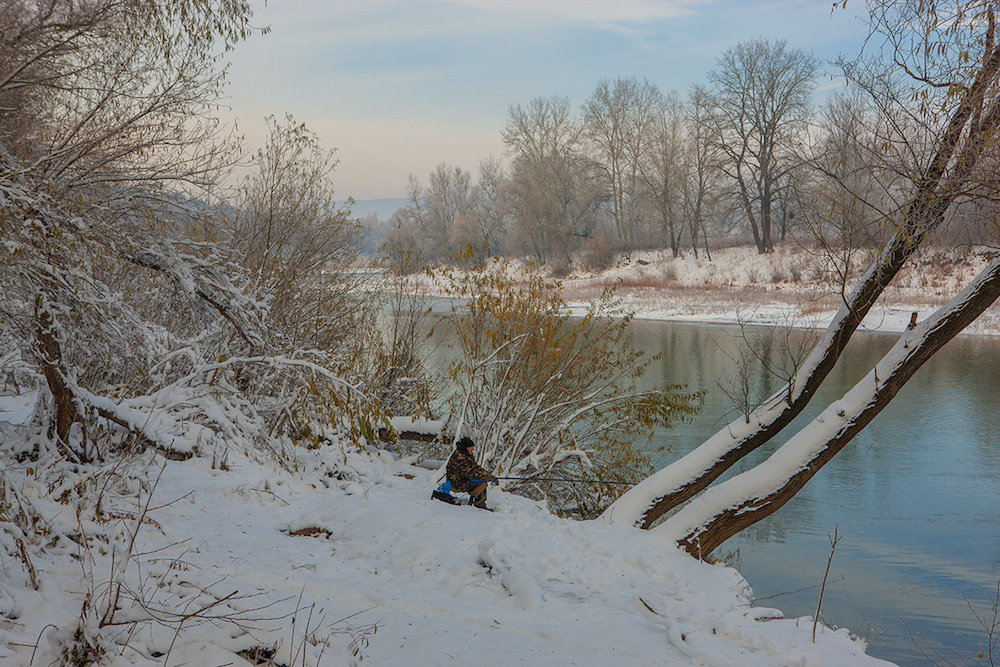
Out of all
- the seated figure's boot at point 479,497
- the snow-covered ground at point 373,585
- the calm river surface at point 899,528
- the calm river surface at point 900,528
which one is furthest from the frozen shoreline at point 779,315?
the snow-covered ground at point 373,585

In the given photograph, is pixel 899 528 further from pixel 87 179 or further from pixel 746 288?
pixel 746 288

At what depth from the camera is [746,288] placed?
3541 cm

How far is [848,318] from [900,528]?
4.54m

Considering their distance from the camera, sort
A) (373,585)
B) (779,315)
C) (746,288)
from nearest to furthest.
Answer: (373,585) → (779,315) → (746,288)

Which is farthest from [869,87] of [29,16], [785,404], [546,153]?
[546,153]

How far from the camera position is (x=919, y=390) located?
54.3 feet

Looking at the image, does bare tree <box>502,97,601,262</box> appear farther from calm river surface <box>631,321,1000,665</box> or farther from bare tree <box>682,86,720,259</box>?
calm river surface <box>631,321,1000,665</box>

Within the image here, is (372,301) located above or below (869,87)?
below

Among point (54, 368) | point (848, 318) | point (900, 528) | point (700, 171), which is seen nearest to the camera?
point (54, 368)

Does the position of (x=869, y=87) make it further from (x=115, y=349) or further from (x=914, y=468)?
(x=914, y=468)

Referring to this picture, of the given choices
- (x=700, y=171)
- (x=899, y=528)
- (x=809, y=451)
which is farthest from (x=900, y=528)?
(x=700, y=171)

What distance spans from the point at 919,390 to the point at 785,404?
11.4 metres

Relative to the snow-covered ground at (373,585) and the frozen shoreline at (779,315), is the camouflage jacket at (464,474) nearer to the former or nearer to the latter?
the snow-covered ground at (373,585)

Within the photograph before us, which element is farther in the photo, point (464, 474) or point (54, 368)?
point (464, 474)
